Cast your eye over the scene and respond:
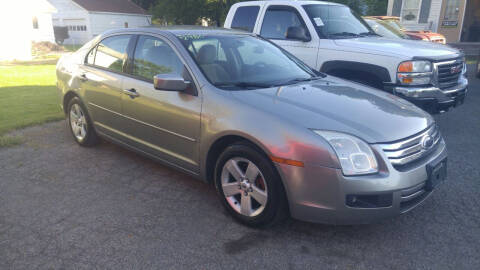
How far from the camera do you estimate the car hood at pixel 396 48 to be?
5.36 m

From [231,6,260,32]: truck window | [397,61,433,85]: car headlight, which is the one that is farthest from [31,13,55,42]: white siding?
[397,61,433,85]: car headlight

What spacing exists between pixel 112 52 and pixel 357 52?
3.39 m

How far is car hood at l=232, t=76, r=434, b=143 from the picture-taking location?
9.60 feet

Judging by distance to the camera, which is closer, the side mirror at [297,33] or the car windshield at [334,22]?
the side mirror at [297,33]

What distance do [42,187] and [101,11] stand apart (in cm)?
3933

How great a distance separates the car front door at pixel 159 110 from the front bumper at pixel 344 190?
1072 mm

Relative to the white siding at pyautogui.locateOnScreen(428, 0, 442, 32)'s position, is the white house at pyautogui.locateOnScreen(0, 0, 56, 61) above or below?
below

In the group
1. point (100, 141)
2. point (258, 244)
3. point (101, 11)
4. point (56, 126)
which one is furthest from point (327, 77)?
point (101, 11)

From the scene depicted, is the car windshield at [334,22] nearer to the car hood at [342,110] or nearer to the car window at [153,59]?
the car hood at [342,110]

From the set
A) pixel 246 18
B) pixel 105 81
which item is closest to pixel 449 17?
pixel 246 18

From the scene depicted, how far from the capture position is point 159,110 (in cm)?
381

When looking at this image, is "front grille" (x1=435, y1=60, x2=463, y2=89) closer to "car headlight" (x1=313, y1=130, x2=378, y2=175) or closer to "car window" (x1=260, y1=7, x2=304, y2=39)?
"car window" (x1=260, y1=7, x2=304, y2=39)

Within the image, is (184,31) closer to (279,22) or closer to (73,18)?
(279,22)

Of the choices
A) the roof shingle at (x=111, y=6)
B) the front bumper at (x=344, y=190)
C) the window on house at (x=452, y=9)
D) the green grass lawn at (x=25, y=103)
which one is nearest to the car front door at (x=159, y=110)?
the front bumper at (x=344, y=190)
